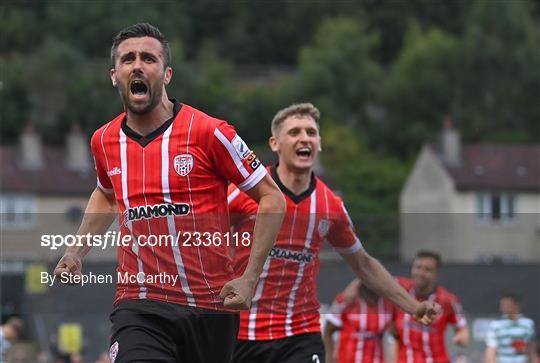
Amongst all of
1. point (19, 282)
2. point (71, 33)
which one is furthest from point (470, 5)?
point (19, 282)

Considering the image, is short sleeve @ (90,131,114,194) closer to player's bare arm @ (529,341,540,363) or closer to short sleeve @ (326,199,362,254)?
short sleeve @ (326,199,362,254)

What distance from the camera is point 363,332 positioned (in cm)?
1402

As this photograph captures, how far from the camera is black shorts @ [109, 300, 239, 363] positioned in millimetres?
6992

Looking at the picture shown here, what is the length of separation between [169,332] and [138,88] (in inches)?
46.0

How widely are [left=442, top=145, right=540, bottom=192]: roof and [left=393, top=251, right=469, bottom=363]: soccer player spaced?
57.9 meters

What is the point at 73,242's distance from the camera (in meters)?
7.64

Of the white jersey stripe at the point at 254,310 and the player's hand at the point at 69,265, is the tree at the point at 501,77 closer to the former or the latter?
the white jersey stripe at the point at 254,310

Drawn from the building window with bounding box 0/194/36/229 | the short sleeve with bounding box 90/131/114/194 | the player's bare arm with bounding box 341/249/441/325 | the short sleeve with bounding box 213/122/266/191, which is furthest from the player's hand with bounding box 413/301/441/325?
the building window with bounding box 0/194/36/229

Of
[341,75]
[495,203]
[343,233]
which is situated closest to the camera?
[343,233]

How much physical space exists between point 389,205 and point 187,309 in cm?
7338

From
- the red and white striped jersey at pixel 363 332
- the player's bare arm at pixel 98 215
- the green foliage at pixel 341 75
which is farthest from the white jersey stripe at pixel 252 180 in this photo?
the green foliage at pixel 341 75

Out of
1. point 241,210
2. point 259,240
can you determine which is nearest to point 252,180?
point 259,240

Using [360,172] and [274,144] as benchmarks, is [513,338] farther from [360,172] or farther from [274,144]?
[360,172]

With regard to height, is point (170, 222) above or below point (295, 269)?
below
